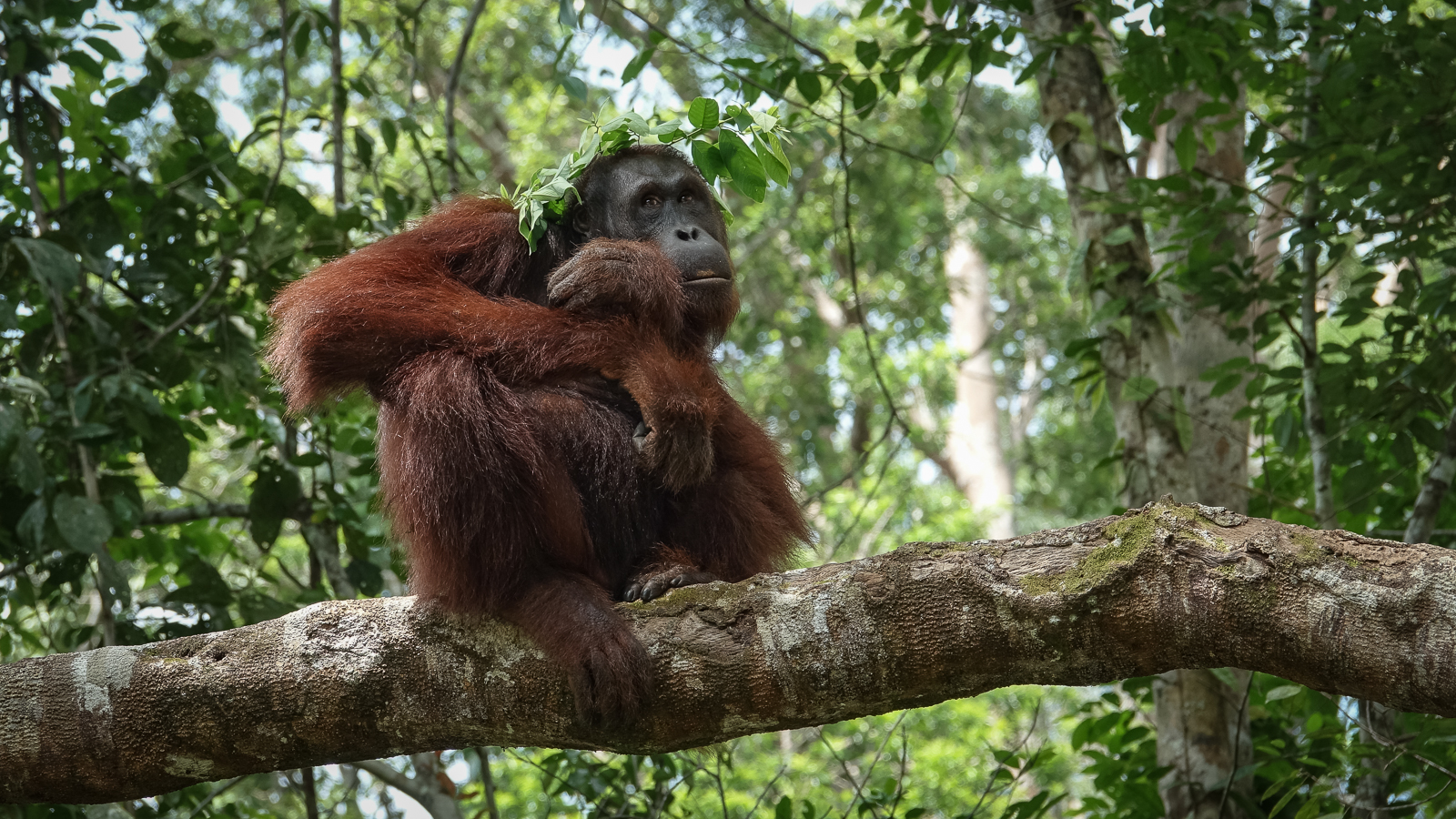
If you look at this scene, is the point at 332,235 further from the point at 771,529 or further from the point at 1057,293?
the point at 1057,293

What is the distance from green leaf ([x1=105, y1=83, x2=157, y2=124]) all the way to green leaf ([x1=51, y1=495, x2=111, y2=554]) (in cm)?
173

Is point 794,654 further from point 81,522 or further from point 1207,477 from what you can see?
point 1207,477

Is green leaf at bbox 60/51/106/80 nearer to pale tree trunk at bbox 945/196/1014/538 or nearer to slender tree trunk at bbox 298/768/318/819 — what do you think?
slender tree trunk at bbox 298/768/318/819

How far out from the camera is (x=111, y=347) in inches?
177

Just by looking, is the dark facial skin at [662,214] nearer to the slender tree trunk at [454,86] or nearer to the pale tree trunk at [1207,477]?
the slender tree trunk at [454,86]

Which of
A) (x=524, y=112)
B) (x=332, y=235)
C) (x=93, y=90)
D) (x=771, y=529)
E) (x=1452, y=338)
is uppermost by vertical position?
(x=524, y=112)

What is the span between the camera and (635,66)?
4191mm

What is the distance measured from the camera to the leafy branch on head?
9.87 feet

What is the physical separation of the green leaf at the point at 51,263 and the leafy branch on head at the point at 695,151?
4.79 feet

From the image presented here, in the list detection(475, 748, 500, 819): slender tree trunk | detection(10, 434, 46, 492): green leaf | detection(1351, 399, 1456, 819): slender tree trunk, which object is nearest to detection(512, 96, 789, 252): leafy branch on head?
detection(10, 434, 46, 492): green leaf

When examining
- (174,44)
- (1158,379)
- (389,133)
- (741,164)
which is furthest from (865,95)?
(174,44)

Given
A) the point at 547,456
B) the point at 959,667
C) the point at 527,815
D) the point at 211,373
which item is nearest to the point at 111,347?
the point at 211,373

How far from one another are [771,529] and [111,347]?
2616mm

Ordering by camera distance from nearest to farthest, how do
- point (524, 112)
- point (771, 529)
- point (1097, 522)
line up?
point (1097, 522) → point (771, 529) → point (524, 112)
